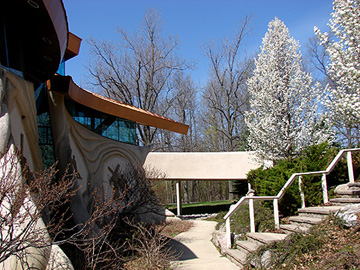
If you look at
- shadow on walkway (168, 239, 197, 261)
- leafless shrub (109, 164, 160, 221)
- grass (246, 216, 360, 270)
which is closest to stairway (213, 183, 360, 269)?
grass (246, 216, 360, 270)

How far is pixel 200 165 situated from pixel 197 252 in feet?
40.6

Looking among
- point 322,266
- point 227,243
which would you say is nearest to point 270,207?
point 227,243

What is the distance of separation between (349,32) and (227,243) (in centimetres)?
568

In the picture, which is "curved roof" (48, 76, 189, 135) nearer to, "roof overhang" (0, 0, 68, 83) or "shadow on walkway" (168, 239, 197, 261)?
"roof overhang" (0, 0, 68, 83)

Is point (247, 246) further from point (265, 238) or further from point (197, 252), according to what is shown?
point (197, 252)

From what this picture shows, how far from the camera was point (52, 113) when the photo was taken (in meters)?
9.34

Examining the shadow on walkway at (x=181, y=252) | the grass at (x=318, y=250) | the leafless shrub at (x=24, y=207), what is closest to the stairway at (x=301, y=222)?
the grass at (x=318, y=250)

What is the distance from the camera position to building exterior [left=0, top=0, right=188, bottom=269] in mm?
6598

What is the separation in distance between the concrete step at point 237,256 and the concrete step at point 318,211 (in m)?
1.78

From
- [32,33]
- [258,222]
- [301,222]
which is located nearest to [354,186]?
[301,222]

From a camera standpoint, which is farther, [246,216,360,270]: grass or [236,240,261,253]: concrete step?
[236,240,261,253]: concrete step

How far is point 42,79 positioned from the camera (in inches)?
357

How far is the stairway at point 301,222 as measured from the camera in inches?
297

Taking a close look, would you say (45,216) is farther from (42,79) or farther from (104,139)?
(104,139)
